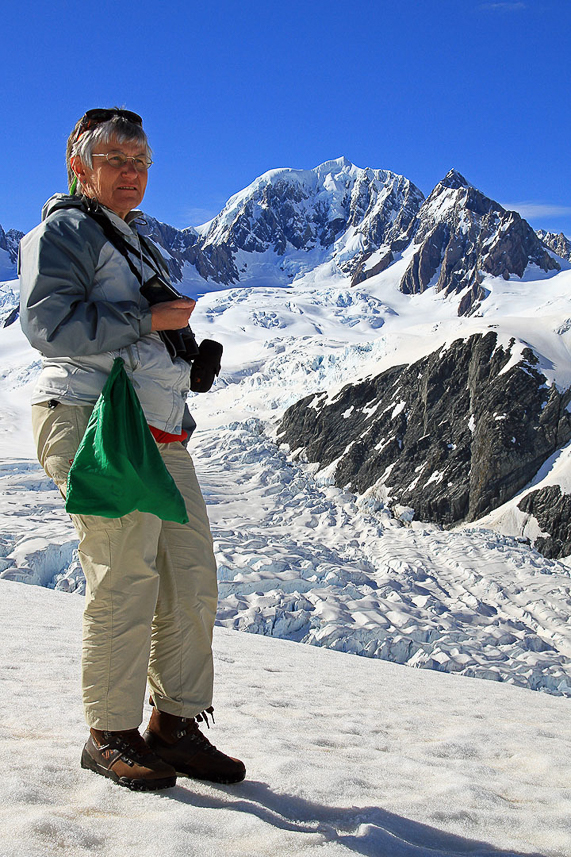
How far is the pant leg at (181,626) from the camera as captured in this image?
242 centimetres

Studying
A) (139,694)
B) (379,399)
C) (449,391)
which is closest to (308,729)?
(139,694)

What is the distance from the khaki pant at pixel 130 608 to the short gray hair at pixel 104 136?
921mm

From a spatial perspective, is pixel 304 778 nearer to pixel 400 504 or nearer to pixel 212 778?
pixel 212 778

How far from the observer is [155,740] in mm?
2396

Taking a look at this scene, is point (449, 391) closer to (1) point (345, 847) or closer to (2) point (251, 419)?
(2) point (251, 419)

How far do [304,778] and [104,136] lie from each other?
2432 mm

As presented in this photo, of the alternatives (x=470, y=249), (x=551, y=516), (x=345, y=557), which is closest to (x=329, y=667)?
(x=345, y=557)

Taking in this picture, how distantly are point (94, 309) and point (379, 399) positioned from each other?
25038mm

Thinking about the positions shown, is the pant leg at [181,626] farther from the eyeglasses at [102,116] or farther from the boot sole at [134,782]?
the eyeglasses at [102,116]

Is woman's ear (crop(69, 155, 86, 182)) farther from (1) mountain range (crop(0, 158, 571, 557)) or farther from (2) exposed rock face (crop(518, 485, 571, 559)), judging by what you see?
(2) exposed rock face (crop(518, 485, 571, 559))

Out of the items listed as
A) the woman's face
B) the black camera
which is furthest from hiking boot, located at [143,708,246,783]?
the woman's face

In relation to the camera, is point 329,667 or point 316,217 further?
point 316,217

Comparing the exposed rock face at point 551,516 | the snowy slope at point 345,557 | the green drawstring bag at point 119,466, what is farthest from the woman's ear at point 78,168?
the exposed rock face at point 551,516

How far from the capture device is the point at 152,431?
241 cm
